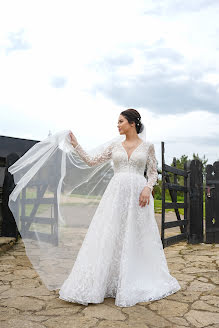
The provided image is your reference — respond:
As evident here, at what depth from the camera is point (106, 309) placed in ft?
10.5

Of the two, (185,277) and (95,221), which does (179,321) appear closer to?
Answer: (95,221)

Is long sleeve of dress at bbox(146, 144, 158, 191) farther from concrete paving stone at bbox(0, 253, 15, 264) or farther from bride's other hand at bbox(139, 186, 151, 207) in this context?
concrete paving stone at bbox(0, 253, 15, 264)

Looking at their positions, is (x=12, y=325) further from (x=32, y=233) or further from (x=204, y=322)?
(x=204, y=322)

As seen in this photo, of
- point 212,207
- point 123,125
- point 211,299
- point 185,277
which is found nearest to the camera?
point 211,299

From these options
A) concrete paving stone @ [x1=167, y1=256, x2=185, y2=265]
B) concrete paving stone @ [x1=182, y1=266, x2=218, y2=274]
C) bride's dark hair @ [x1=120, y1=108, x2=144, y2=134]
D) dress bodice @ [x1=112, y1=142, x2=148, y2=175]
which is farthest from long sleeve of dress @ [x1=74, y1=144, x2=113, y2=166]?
concrete paving stone @ [x1=167, y1=256, x2=185, y2=265]

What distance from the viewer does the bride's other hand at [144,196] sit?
11.9 ft

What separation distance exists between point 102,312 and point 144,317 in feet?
1.22

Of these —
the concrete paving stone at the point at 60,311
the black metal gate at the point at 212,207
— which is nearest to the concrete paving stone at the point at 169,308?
the concrete paving stone at the point at 60,311

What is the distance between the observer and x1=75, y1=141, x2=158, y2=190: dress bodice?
371 cm

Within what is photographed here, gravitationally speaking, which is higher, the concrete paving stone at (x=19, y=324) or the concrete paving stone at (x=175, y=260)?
the concrete paving stone at (x=175, y=260)

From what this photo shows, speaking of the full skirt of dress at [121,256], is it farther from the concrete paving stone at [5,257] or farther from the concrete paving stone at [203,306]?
the concrete paving stone at [5,257]

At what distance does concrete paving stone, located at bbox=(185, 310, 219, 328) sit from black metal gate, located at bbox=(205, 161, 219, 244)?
171 inches

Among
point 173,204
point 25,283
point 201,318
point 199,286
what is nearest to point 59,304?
point 25,283

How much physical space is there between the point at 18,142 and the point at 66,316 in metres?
6.97
